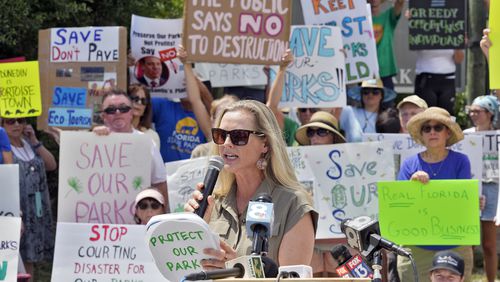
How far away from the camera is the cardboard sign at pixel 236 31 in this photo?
8734 mm

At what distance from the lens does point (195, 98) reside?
336 inches

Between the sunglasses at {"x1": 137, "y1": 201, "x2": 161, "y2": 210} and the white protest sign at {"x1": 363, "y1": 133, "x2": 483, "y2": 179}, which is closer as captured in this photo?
the sunglasses at {"x1": 137, "y1": 201, "x2": 161, "y2": 210}

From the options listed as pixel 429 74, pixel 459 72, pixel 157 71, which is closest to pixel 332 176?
pixel 157 71

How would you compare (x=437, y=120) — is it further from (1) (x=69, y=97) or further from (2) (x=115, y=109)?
(1) (x=69, y=97)

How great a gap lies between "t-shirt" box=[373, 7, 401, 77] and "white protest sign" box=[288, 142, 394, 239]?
108 inches

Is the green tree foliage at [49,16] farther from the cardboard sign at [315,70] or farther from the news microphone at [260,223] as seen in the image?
the news microphone at [260,223]

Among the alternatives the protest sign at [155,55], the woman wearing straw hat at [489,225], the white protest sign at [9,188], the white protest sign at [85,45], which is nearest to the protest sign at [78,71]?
the white protest sign at [85,45]

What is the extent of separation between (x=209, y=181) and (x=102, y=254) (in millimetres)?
3780

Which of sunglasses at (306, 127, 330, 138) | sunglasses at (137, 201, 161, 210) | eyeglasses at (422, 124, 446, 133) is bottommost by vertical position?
sunglasses at (137, 201, 161, 210)

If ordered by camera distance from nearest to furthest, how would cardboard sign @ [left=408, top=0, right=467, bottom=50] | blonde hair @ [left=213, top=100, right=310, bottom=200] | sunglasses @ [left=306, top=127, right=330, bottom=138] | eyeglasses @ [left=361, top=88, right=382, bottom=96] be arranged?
blonde hair @ [left=213, top=100, right=310, bottom=200] < sunglasses @ [left=306, top=127, right=330, bottom=138] < eyeglasses @ [left=361, top=88, right=382, bottom=96] < cardboard sign @ [left=408, top=0, right=467, bottom=50]

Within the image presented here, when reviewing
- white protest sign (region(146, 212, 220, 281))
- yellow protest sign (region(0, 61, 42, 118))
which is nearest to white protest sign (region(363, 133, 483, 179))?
yellow protest sign (region(0, 61, 42, 118))

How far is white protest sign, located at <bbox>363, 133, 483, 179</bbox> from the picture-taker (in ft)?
28.4

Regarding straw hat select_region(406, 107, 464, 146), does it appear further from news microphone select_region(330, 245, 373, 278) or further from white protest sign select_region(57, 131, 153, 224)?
news microphone select_region(330, 245, 373, 278)

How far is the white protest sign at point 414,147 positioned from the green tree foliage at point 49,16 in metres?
3.69
